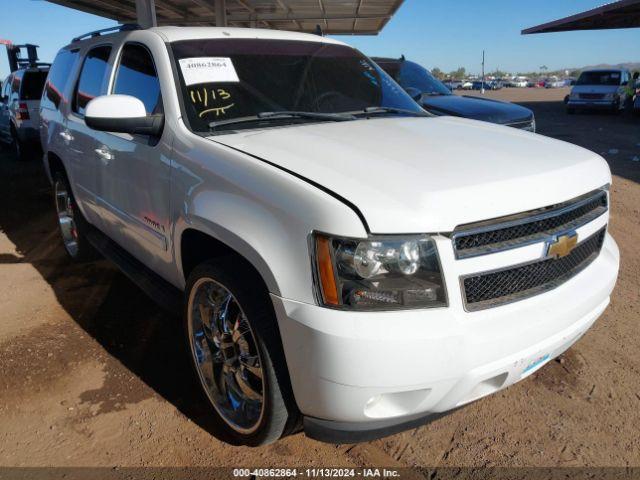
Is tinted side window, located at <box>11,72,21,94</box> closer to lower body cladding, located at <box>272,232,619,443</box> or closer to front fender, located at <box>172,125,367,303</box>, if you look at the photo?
front fender, located at <box>172,125,367,303</box>

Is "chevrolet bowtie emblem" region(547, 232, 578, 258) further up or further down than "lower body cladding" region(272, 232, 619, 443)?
further up

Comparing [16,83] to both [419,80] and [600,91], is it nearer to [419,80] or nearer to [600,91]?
[419,80]

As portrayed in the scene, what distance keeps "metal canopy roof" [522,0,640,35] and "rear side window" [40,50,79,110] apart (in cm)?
2425

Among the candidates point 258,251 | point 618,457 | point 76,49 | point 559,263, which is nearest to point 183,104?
point 258,251

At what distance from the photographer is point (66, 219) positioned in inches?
194

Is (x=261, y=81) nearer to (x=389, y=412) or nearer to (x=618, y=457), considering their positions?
(x=389, y=412)

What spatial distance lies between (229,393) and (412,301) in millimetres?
1176

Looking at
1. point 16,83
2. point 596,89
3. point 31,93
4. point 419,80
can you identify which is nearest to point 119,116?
point 419,80

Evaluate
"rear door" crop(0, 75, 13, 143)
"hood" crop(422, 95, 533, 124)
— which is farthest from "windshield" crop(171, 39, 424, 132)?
"rear door" crop(0, 75, 13, 143)

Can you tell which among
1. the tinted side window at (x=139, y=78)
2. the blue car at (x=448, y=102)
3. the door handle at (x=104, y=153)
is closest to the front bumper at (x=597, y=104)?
the blue car at (x=448, y=102)

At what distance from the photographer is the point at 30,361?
3184 mm

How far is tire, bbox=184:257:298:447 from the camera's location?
2.01 m

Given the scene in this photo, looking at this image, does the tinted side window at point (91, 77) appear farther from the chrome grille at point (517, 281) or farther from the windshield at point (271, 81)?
the chrome grille at point (517, 281)

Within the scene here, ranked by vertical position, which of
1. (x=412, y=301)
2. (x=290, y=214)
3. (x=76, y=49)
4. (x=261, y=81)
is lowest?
(x=412, y=301)
